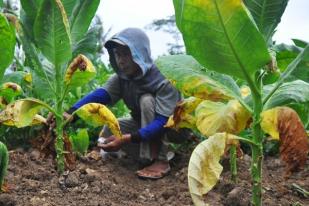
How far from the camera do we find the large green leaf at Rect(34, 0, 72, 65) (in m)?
2.24

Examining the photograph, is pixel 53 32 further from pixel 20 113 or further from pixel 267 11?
pixel 267 11

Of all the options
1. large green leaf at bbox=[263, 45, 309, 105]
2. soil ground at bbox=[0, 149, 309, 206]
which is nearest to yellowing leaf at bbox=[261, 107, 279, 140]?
large green leaf at bbox=[263, 45, 309, 105]

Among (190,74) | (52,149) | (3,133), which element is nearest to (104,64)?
(3,133)

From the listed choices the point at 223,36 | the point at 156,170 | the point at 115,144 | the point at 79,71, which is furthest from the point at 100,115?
the point at 223,36

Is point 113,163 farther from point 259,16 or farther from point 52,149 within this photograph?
point 259,16

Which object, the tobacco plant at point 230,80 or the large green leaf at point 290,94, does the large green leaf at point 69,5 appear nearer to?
the tobacco plant at point 230,80

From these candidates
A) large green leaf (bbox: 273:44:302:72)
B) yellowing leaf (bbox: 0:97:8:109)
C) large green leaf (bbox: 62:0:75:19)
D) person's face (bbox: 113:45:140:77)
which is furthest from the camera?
person's face (bbox: 113:45:140:77)

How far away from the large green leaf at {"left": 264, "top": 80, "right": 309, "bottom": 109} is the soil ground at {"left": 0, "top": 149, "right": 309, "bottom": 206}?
58 cm

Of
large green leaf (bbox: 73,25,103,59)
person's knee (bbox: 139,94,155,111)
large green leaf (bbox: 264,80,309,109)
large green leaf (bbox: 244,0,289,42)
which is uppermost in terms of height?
large green leaf (bbox: 244,0,289,42)

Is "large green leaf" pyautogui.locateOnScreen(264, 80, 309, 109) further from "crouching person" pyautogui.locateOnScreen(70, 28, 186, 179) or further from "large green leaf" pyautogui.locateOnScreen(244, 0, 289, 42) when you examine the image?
"crouching person" pyautogui.locateOnScreen(70, 28, 186, 179)

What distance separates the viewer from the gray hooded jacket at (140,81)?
3.02 metres

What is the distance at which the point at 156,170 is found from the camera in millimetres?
3090

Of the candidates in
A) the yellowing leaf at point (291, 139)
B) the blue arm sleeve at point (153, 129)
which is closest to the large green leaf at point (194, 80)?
the yellowing leaf at point (291, 139)

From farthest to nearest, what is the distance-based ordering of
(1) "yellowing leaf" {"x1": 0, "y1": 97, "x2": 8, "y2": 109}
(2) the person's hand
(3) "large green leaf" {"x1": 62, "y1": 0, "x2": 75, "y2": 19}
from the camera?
(2) the person's hand
(1) "yellowing leaf" {"x1": 0, "y1": 97, "x2": 8, "y2": 109}
(3) "large green leaf" {"x1": 62, "y1": 0, "x2": 75, "y2": 19}
